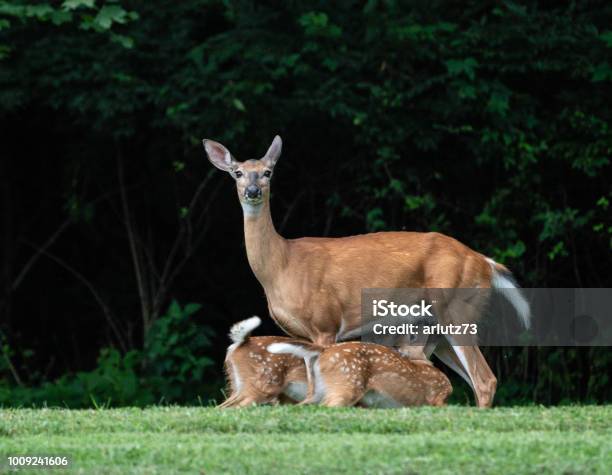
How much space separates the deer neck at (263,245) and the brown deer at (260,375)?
646mm

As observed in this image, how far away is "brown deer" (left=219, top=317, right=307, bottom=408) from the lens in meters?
9.01

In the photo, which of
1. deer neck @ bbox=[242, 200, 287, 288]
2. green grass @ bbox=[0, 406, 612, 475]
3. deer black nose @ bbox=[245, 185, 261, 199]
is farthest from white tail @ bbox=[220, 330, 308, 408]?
deer black nose @ bbox=[245, 185, 261, 199]

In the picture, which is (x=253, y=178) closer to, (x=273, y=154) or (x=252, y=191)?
(x=252, y=191)

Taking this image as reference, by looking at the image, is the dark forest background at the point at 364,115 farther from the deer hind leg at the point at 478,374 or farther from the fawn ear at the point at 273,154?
the deer hind leg at the point at 478,374

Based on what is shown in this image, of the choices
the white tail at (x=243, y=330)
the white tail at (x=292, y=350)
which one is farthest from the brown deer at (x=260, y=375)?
the white tail at (x=292, y=350)

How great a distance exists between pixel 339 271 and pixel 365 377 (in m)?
1.23

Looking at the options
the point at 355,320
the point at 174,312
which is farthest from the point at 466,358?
the point at 174,312

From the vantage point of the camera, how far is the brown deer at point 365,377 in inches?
340

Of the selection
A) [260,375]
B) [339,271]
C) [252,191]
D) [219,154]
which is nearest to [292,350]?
[260,375]

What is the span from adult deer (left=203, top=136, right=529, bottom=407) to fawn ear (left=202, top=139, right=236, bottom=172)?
0.04 ft

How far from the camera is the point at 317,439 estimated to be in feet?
22.8

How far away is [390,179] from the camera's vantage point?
42.1ft

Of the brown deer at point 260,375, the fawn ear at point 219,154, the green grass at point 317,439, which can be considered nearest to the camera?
the green grass at point 317,439

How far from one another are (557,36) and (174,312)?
171 inches
